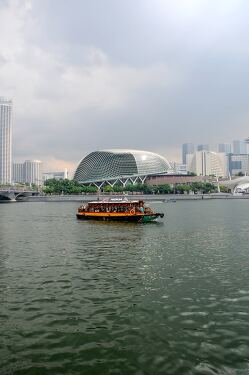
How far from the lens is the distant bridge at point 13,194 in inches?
5999

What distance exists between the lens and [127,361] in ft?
35.4

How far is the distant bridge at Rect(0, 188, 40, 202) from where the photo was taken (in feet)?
500

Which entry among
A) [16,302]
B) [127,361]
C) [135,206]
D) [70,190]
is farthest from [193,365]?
[70,190]

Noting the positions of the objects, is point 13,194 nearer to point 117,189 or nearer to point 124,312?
point 117,189

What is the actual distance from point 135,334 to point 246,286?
8.27 metres

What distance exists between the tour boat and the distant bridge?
94.2 metres

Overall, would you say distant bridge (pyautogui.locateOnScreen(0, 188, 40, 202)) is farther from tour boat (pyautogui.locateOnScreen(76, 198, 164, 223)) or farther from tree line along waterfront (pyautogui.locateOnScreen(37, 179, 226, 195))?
tour boat (pyautogui.locateOnScreen(76, 198, 164, 223))

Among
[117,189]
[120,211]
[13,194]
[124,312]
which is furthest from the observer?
[117,189]

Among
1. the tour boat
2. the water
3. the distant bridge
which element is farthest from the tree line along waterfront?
the water

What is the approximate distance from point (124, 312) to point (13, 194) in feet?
501

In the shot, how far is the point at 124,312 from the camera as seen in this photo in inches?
580

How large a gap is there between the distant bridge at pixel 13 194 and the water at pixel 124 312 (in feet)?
427

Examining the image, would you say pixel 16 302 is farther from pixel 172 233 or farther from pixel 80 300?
pixel 172 233

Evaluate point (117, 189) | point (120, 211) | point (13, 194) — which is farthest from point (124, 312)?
point (117, 189)
